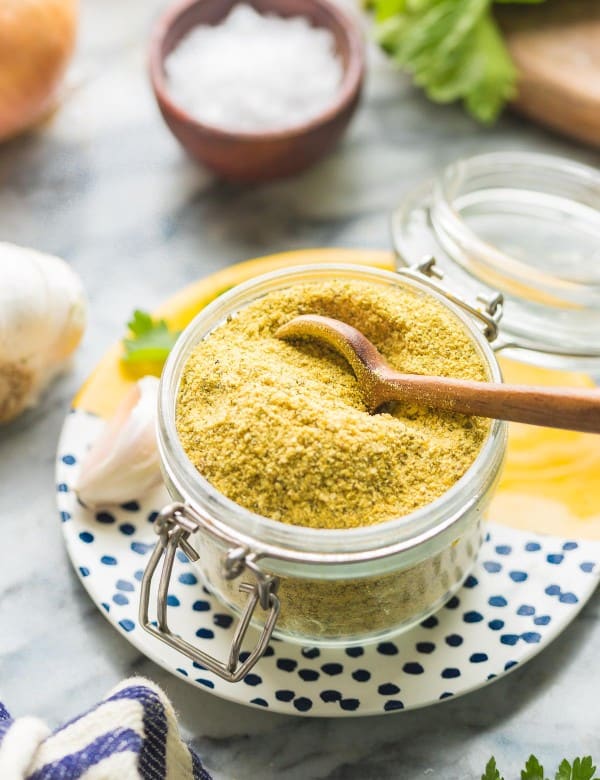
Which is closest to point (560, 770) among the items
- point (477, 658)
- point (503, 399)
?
point (477, 658)

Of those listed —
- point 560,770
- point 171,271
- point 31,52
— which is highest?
point 31,52

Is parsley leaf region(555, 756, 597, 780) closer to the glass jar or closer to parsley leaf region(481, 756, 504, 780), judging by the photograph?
parsley leaf region(481, 756, 504, 780)

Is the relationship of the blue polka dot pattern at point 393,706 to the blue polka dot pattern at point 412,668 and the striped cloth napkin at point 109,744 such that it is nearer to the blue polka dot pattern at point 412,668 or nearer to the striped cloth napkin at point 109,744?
the blue polka dot pattern at point 412,668

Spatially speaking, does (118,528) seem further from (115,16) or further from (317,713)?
(115,16)

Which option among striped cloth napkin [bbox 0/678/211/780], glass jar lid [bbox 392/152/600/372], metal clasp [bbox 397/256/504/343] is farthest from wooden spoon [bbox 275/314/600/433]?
striped cloth napkin [bbox 0/678/211/780]

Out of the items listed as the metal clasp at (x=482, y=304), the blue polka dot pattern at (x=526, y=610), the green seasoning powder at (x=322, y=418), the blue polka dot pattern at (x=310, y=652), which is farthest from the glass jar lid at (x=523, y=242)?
the blue polka dot pattern at (x=310, y=652)

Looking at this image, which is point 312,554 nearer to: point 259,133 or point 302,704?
point 302,704

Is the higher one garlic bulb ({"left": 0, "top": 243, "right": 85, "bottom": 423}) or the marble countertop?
garlic bulb ({"left": 0, "top": 243, "right": 85, "bottom": 423})

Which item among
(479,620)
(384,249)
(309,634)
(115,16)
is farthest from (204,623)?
(115,16)
